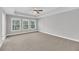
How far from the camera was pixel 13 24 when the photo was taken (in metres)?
8.55

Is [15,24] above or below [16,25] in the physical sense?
above

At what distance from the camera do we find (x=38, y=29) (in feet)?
39.0

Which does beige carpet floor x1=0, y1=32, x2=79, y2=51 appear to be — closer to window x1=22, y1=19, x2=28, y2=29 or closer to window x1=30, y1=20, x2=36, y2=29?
window x1=22, y1=19, x2=28, y2=29

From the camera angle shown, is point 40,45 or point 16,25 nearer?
point 40,45

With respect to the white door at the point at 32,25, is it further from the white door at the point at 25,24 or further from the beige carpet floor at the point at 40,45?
the beige carpet floor at the point at 40,45

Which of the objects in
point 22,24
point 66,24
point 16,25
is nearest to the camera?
point 66,24

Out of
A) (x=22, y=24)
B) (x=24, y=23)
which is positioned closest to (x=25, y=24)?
(x=24, y=23)

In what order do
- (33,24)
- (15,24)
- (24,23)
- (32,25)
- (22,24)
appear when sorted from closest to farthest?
(15,24) → (22,24) → (24,23) → (32,25) → (33,24)

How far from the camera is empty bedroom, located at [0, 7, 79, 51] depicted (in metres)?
4.20

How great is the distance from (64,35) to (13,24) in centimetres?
536

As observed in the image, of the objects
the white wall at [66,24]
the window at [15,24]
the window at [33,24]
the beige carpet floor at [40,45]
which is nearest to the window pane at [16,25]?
the window at [15,24]

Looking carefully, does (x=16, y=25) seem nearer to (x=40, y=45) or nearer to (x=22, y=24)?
(x=22, y=24)
